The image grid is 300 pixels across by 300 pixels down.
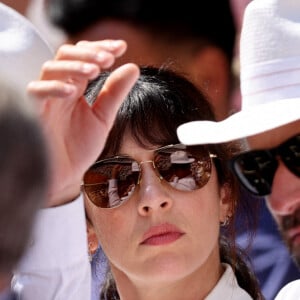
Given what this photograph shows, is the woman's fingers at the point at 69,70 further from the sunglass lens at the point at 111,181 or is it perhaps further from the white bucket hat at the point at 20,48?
the sunglass lens at the point at 111,181

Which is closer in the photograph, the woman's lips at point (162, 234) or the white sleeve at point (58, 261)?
the white sleeve at point (58, 261)

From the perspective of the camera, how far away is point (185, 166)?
236 cm

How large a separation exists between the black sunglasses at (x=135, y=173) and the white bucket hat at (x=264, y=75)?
0.09 meters

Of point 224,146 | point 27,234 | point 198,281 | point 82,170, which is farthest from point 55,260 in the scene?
point 27,234

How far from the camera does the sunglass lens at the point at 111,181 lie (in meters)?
2.36

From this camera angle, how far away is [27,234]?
3.68ft

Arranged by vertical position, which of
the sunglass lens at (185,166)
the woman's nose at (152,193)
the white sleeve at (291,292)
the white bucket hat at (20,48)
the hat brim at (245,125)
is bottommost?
the white sleeve at (291,292)

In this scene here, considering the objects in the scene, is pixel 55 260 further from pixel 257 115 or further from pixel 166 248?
pixel 257 115

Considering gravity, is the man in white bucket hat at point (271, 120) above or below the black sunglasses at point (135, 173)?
above

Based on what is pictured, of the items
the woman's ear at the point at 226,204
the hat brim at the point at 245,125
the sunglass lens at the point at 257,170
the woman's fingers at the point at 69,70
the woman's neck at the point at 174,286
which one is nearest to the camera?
the woman's fingers at the point at 69,70

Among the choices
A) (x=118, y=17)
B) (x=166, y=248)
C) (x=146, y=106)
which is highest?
(x=146, y=106)

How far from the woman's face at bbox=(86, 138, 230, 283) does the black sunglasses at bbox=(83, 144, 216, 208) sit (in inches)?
0.7

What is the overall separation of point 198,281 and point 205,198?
0.23 meters

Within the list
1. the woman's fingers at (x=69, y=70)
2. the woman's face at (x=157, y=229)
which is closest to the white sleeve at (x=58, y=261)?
the woman's face at (x=157, y=229)
